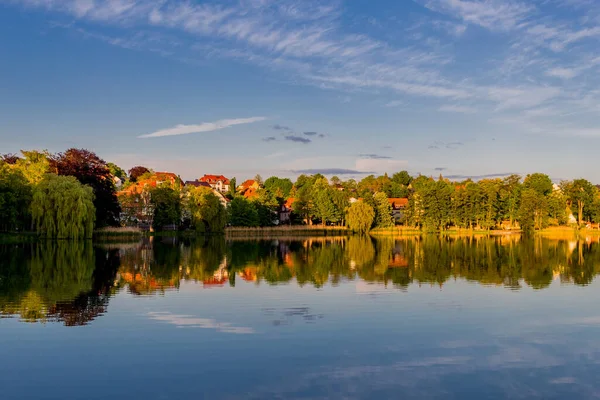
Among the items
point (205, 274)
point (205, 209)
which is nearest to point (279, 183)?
point (205, 209)

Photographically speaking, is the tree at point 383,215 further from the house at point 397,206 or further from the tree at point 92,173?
the tree at point 92,173

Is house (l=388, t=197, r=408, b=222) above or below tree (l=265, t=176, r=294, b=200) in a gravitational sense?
below

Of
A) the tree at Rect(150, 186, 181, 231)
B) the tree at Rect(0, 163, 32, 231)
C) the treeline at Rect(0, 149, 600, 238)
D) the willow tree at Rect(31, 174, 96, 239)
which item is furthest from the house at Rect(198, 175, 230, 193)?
the willow tree at Rect(31, 174, 96, 239)

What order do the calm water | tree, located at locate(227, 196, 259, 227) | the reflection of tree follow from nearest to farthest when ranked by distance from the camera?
the calm water → the reflection of tree → tree, located at locate(227, 196, 259, 227)

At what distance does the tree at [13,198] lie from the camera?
47.8 meters

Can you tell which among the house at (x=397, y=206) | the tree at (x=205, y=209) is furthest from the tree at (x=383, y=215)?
the tree at (x=205, y=209)

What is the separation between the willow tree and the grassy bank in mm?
27703

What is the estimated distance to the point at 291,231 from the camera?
80.4 metres

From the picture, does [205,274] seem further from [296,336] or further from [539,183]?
[539,183]

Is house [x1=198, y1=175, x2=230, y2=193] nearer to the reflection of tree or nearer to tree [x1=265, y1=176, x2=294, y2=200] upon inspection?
tree [x1=265, y1=176, x2=294, y2=200]

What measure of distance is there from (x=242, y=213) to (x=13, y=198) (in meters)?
36.2

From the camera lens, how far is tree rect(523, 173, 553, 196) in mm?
96938

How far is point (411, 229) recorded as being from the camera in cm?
8619

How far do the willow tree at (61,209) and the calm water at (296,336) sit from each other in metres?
25.3
